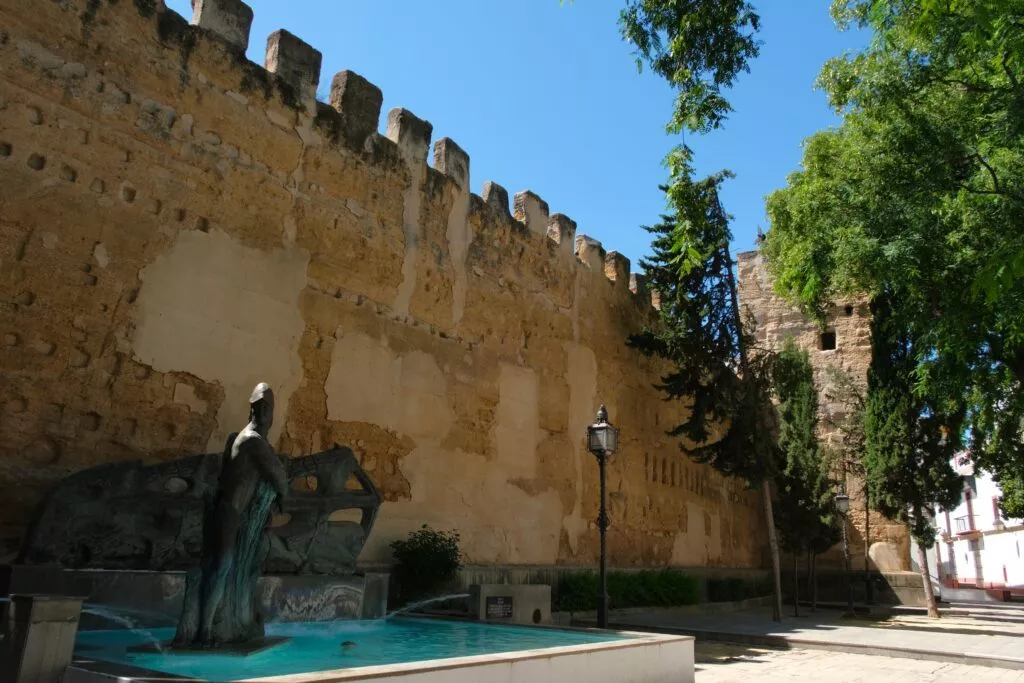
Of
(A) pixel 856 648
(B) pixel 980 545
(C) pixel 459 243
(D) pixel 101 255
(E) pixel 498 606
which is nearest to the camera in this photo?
(D) pixel 101 255

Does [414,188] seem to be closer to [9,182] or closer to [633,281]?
[9,182]

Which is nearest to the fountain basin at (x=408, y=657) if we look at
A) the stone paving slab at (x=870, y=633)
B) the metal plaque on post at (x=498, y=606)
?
the metal plaque on post at (x=498, y=606)

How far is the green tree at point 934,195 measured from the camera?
9.14 metres

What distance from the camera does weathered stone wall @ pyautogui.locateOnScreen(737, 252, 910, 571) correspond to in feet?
64.1

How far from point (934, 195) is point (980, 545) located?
35.6 metres

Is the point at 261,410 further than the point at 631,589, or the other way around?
the point at 631,589

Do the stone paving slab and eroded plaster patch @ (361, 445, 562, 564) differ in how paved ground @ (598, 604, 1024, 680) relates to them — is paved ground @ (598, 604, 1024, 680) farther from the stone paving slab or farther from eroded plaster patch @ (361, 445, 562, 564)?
eroded plaster patch @ (361, 445, 562, 564)

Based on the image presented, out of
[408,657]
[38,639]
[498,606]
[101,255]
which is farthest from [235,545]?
[498,606]

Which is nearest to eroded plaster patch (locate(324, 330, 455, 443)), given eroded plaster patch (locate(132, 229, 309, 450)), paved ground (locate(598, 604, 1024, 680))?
eroded plaster patch (locate(132, 229, 309, 450))

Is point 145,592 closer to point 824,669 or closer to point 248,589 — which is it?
point 248,589

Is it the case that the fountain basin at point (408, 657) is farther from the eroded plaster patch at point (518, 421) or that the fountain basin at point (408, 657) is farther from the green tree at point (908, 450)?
the green tree at point (908, 450)

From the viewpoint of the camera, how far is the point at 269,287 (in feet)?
27.1

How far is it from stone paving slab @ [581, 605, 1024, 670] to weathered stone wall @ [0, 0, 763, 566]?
2.02m

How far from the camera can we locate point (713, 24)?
657 centimetres
